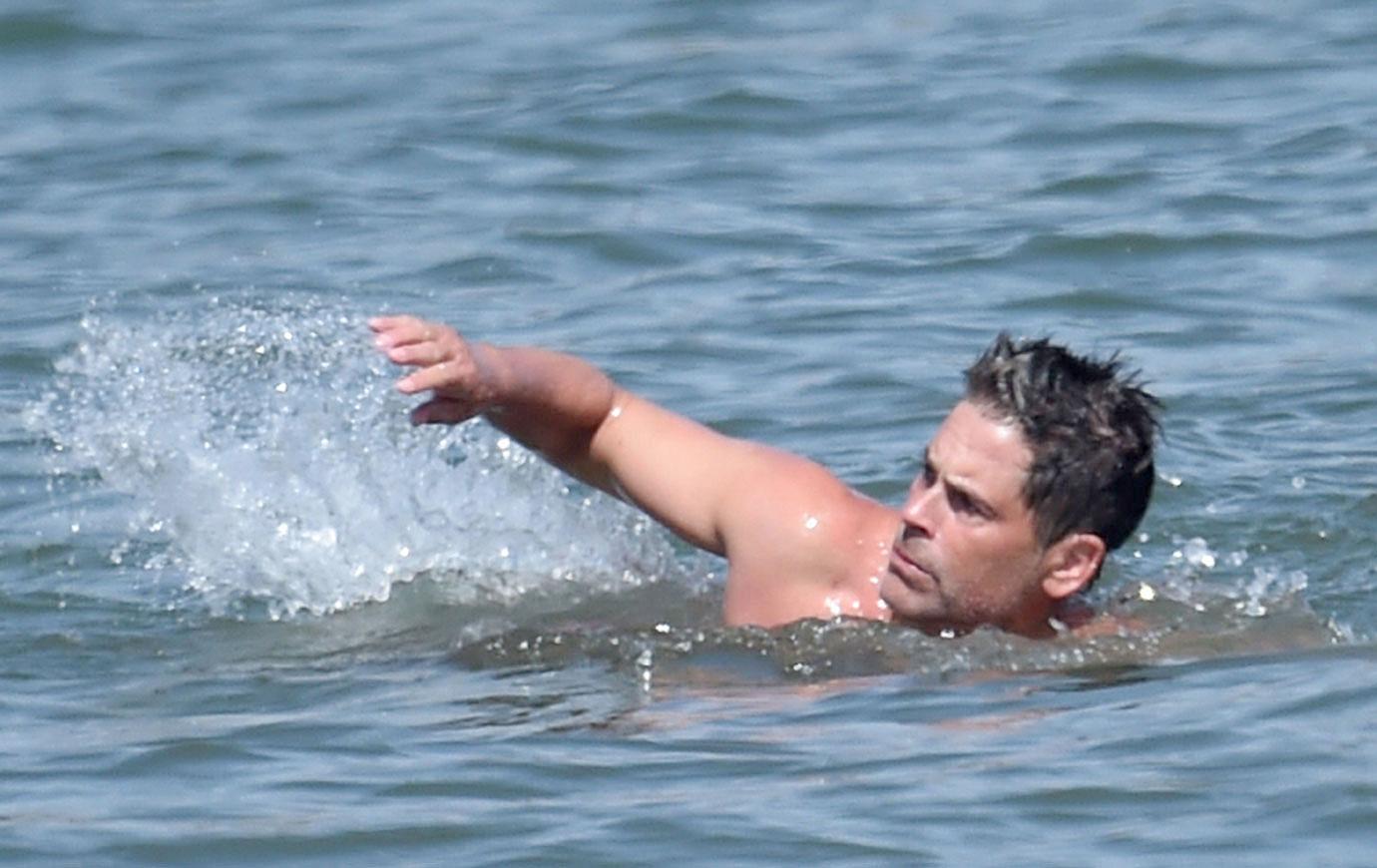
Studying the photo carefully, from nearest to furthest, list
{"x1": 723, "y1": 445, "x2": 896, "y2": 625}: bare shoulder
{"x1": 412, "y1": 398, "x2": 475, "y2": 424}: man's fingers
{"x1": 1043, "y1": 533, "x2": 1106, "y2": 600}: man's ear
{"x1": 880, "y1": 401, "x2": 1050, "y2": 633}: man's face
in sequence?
{"x1": 412, "y1": 398, "x2": 475, "y2": 424}: man's fingers
{"x1": 880, "y1": 401, "x2": 1050, "y2": 633}: man's face
{"x1": 1043, "y1": 533, "x2": 1106, "y2": 600}: man's ear
{"x1": 723, "y1": 445, "x2": 896, "y2": 625}: bare shoulder

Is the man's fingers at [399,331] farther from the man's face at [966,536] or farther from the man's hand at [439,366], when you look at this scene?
the man's face at [966,536]

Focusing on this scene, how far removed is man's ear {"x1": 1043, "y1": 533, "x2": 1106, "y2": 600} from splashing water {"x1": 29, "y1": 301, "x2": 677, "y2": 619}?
140 cm

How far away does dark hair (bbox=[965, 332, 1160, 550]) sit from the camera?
679cm

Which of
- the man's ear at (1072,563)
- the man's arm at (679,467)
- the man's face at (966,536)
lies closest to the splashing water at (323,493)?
the man's arm at (679,467)

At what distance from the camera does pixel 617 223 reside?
11711mm

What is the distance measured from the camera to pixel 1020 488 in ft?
22.4

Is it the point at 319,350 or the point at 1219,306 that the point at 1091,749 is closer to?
the point at 319,350

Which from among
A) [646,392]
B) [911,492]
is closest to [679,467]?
[911,492]

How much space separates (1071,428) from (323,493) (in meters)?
2.46

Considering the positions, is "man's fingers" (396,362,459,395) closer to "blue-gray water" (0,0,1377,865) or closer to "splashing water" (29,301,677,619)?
"blue-gray water" (0,0,1377,865)

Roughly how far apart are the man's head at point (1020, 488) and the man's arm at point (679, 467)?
0.27m

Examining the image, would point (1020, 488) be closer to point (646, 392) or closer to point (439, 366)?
point (439, 366)

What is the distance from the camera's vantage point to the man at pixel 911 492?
6777mm

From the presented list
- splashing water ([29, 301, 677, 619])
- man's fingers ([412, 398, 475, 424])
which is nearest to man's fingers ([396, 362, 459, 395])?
man's fingers ([412, 398, 475, 424])
